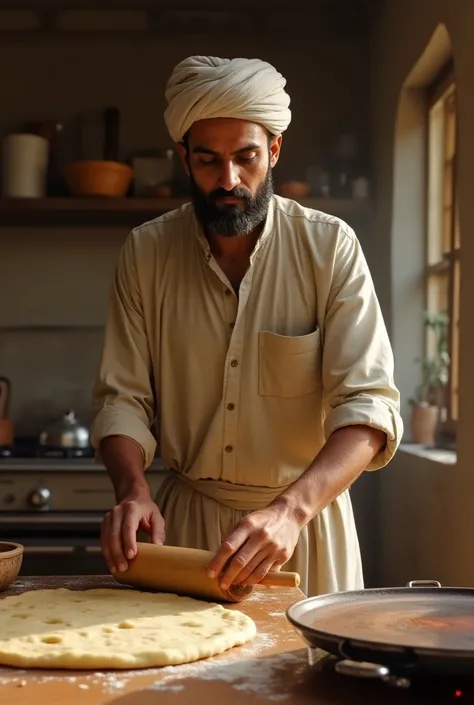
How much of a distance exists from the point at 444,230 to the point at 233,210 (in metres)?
1.88

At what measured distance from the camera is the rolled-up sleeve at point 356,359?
165cm

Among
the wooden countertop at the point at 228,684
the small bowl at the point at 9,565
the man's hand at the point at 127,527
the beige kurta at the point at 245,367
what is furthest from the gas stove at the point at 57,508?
the wooden countertop at the point at 228,684

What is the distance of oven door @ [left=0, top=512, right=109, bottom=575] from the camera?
3.41 metres

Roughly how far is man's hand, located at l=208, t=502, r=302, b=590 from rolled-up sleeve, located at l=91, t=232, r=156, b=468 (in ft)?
1.43

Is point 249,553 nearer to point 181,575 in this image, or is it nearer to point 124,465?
point 181,575

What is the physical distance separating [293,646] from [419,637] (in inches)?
8.3

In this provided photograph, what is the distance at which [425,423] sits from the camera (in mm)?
3441

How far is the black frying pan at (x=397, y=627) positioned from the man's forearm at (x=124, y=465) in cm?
59

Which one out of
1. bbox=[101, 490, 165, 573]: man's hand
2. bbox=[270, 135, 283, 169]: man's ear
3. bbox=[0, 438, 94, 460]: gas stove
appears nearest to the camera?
bbox=[101, 490, 165, 573]: man's hand

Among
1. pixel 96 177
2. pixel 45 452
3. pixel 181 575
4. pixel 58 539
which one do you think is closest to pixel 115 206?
pixel 96 177

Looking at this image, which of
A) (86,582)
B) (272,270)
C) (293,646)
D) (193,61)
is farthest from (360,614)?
(193,61)

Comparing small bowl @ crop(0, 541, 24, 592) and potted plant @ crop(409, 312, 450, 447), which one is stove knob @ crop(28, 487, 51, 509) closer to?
potted plant @ crop(409, 312, 450, 447)

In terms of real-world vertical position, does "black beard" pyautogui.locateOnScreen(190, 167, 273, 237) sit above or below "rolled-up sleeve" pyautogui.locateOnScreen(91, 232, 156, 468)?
above

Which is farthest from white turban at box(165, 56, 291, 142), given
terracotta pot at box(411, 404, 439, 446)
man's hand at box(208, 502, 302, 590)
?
terracotta pot at box(411, 404, 439, 446)
